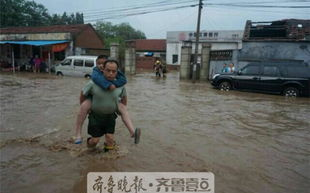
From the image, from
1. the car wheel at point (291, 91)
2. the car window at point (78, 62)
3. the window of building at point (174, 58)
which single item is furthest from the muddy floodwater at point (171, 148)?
the window of building at point (174, 58)

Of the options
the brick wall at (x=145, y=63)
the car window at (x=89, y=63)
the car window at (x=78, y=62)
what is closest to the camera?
the car window at (x=89, y=63)

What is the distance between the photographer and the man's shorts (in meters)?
4.02

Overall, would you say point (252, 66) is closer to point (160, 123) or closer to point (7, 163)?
point (160, 123)

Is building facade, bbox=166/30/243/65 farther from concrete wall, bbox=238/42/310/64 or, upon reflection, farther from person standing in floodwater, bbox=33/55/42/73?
person standing in floodwater, bbox=33/55/42/73

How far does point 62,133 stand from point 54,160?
1.59 meters

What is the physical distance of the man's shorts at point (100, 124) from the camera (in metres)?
4.02

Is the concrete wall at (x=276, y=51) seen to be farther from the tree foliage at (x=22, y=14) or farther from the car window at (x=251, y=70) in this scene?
the tree foliage at (x=22, y=14)

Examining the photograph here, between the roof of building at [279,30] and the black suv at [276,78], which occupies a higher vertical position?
the roof of building at [279,30]

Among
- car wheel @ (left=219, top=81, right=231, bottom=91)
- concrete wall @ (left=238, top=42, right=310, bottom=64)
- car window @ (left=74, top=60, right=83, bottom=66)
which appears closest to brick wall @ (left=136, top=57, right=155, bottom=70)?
car window @ (left=74, top=60, right=83, bottom=66)

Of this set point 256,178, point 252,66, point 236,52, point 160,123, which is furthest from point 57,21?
point 256,178

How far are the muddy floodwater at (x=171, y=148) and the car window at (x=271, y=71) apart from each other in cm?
390

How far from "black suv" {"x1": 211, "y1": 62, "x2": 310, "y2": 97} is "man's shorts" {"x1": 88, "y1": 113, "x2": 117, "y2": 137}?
1062 centimetres

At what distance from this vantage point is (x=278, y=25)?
1866 cm

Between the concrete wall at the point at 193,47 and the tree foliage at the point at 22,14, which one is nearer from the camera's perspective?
the concrete wall at the point at 193,47
